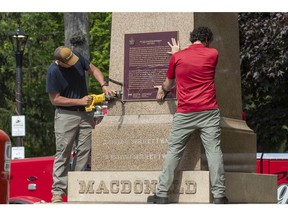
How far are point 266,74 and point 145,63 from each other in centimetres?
1327

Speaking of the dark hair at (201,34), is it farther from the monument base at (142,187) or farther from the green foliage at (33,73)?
the green foliage at (33,73)

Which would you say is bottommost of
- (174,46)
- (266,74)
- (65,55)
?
(266,74)

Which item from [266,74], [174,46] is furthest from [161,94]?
[266,74]

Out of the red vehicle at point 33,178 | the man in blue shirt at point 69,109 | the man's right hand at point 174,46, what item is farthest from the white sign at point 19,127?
the man's right hand at point 174,46

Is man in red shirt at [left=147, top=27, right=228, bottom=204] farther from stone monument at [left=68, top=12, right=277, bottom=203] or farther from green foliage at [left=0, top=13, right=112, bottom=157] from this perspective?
green foliage at [left=0, top=13, right=112, bottom=157]

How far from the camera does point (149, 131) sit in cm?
1055

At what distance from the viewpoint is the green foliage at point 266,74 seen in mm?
23172

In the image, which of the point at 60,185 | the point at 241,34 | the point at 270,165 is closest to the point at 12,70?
the point at 241,34

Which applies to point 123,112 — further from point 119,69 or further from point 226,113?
point 226,113

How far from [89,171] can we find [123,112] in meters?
0.77

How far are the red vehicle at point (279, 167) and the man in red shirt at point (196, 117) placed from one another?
598 cm

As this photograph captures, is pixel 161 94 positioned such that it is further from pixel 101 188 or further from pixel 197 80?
pixel 101 188

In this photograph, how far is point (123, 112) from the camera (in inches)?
429

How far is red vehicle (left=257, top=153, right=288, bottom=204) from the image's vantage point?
15.8 meters
